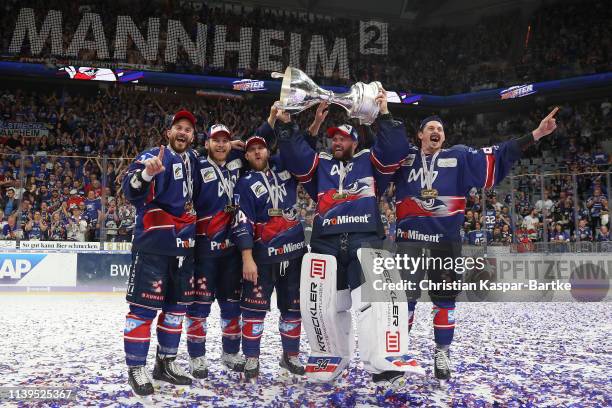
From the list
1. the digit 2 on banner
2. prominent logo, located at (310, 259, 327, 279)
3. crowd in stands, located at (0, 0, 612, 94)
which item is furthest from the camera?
the digit 2 on banner

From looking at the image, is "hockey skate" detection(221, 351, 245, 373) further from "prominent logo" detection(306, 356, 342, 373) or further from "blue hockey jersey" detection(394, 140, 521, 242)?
"blue hockey jersey" detection(394, 140, 521, 242)

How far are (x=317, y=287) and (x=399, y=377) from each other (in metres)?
0.83

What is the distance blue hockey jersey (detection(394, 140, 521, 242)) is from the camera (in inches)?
172

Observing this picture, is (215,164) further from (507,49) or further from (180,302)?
(507,49)

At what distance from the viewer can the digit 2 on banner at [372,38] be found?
83.0 ft

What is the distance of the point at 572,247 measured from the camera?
11.3 meters

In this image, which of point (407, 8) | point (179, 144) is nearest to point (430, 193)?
point (179, 144)

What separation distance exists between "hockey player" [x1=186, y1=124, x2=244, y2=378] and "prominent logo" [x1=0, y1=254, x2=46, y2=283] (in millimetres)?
8067

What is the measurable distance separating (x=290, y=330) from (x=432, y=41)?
25.1 metres

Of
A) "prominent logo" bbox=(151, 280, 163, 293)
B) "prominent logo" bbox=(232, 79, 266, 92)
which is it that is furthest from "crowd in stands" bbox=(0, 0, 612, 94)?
"prominent logo" bbox=(151, 280, 163, 293)

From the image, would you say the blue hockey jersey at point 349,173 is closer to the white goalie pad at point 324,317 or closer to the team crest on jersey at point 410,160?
the white goalie pad at point 324,317

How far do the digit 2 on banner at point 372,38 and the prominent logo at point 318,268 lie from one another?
74.5 ft

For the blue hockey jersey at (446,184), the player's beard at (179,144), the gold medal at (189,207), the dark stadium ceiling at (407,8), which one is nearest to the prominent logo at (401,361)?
the blue hockey jersey at (446,184)

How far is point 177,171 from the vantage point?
410 centimetres
